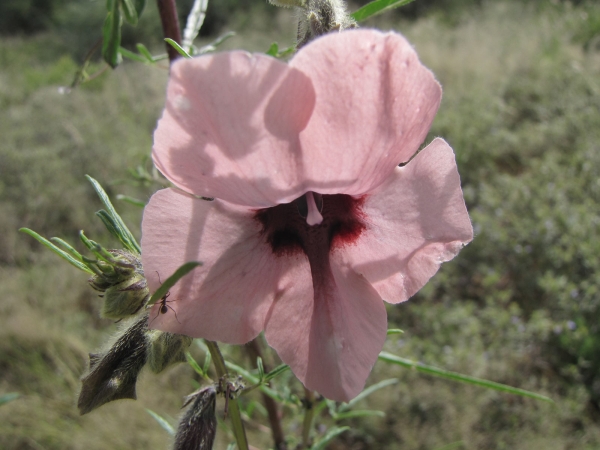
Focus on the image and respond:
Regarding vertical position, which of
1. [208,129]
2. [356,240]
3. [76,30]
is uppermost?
[208,129]

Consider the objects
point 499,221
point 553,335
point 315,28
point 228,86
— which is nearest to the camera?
point 228,86

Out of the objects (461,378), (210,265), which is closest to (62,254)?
(210,265)

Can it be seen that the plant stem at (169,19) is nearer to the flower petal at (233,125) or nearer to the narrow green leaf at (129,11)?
the narrow green leaf at (129,11)

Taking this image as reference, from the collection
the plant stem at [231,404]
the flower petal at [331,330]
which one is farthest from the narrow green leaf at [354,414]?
the flower petal at [331,330]

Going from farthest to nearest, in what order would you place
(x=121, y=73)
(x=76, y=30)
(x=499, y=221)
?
1. (x=76, y=30)
2. (x=121, y=73)
3. (x=499, y=221)

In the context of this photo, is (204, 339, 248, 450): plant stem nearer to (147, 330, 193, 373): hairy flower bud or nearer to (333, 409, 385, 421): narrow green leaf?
(147, 330, 193, 373): hairy flower bud

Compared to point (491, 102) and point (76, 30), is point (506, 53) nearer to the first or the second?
point (491, 102)

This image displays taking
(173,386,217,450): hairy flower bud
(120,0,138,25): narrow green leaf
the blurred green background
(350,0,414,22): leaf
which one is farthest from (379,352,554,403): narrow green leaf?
(120,0,138,25): narrow green leaf

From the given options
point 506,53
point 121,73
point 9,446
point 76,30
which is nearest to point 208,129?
point 9,446
